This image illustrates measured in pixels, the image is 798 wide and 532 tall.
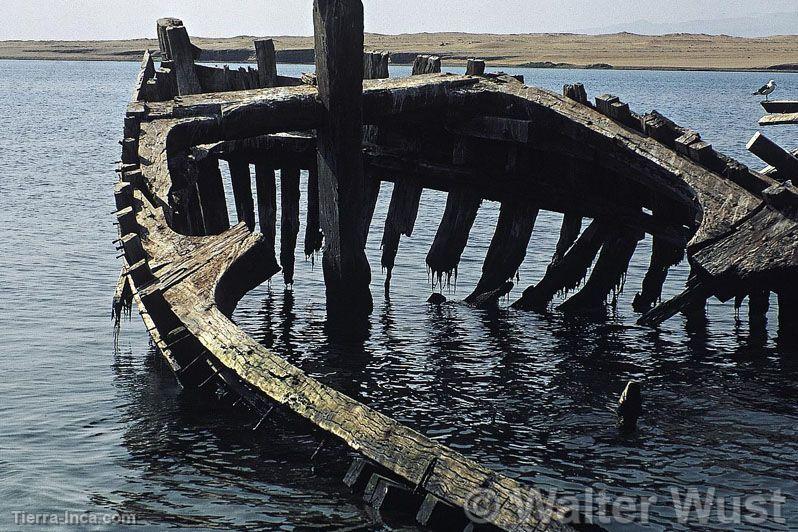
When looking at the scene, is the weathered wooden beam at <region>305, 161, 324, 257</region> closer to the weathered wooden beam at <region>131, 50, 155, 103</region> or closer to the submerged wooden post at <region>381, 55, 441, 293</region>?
the submerged wooden post at <region>381, 55, 441, 293</region>

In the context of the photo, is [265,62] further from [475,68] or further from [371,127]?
[475,68]

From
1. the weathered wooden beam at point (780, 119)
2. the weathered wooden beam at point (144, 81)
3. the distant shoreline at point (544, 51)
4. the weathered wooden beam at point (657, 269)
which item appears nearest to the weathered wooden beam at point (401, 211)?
the weathered wooden beam at point (657, 269)

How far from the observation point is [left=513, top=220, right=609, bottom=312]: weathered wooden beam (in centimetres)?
1340

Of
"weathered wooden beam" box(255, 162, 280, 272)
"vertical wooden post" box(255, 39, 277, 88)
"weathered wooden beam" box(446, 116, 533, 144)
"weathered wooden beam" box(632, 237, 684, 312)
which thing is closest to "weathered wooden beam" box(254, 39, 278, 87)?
"vertical wooden post" box(255, 39, 277, 88)

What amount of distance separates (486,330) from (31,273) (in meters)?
8.00

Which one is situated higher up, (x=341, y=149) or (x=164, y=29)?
(x=164, y=29)

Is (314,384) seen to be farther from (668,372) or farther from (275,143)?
(275,143)

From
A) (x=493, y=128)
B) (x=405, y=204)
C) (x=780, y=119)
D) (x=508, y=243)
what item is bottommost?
(x=508, y=243)

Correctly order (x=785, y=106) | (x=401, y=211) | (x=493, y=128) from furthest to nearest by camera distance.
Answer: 1. (x=401, y=211)
2. (x=493, y=128)
3. (x=785, y=106)

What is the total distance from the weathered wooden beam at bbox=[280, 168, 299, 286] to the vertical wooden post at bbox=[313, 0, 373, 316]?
2.72 m

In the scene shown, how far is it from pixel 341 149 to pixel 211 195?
9.30 ft

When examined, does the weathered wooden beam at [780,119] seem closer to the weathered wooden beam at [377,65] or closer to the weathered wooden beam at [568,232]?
the weathered wooden beam at [568,232]

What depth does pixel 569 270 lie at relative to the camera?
14086 millimetres

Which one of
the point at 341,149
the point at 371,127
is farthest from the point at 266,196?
the point at 341,149
